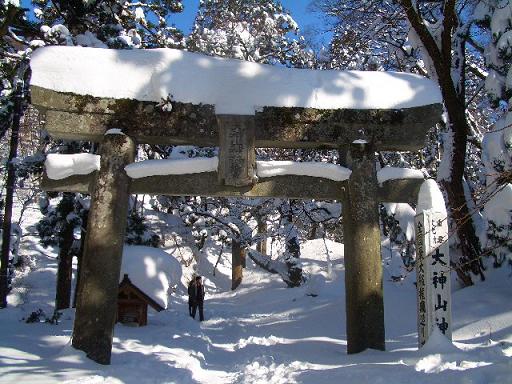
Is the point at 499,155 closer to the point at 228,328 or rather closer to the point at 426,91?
the point at 426,91

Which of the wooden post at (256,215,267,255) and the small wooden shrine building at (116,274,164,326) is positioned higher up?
the wooden post at (256,215,267,255)

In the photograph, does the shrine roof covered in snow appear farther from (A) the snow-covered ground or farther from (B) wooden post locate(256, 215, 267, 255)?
(B) wooden post locate(256, 215, 267, 255)

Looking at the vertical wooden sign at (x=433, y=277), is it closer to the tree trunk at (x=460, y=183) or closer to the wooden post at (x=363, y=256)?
the wooden post at (x=363, y=256)

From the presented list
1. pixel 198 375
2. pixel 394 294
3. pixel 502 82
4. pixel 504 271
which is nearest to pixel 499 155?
pixel 502 82

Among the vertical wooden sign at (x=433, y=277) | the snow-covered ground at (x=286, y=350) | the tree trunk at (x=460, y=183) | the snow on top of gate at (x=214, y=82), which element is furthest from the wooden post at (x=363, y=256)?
the tree trunk at (x=460, y=183)

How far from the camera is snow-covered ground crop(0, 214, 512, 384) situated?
15.7ft

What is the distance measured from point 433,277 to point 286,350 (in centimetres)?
301

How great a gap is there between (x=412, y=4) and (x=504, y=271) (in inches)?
219

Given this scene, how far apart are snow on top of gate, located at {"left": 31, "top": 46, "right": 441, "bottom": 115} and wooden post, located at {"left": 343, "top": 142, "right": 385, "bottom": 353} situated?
86 cm

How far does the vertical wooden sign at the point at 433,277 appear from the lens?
5773 mm

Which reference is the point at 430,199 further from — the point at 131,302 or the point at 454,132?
the point at 131,302

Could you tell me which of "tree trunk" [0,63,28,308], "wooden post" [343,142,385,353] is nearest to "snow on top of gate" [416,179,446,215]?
"wooden post" [343,142,385,353]

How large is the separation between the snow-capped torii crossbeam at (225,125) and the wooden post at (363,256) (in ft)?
Result: 0.05

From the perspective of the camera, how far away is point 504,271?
30.1 feet
